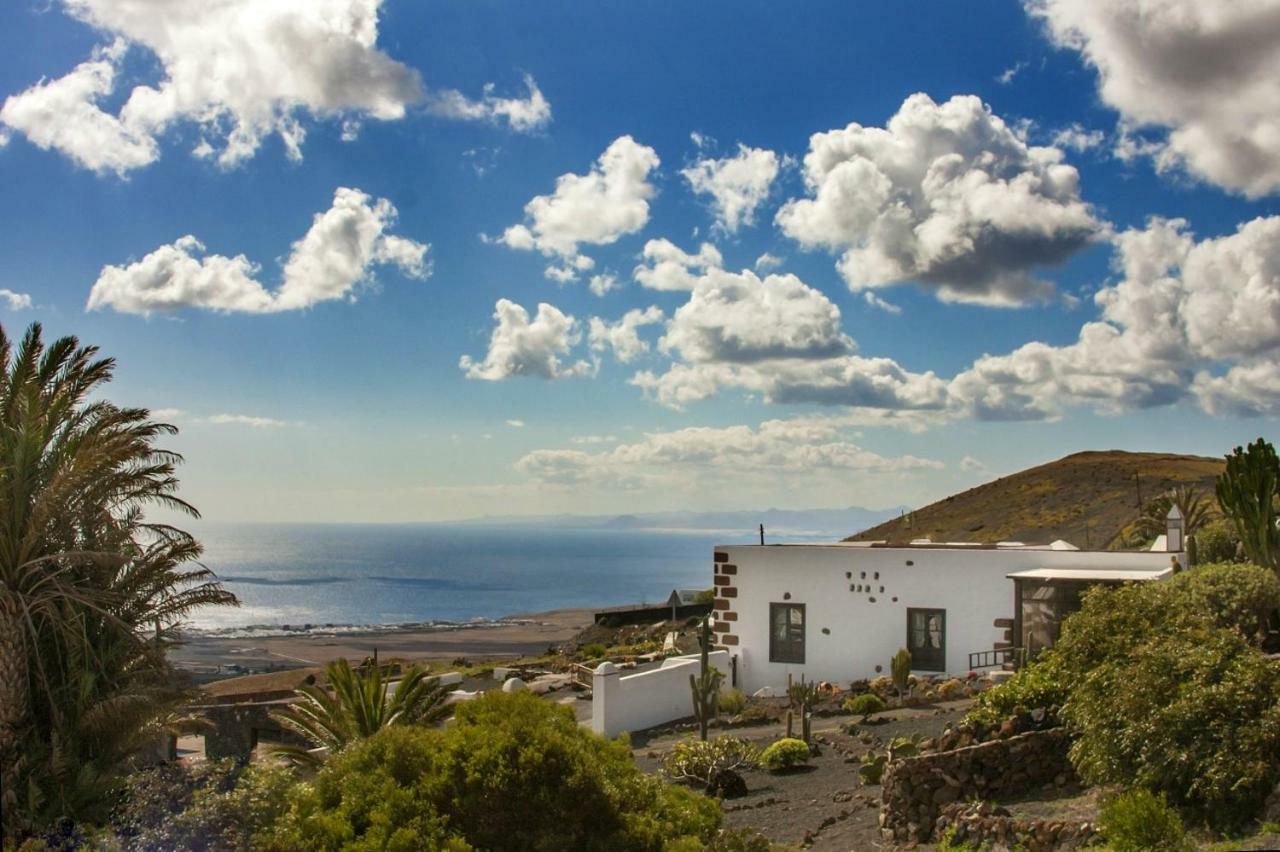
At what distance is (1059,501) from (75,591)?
239ft

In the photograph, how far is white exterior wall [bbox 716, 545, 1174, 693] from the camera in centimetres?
2216

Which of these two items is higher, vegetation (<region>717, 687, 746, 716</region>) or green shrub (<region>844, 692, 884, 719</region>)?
green shrub (<region>844, 692, 884, 719</region>)

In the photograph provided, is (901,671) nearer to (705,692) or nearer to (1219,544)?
(705,692)

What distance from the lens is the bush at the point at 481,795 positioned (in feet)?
27.5

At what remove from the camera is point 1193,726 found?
963cm

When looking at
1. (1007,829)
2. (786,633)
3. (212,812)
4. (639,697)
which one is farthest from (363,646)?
(1007,829)

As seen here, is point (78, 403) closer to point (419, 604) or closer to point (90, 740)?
point (90, 740)

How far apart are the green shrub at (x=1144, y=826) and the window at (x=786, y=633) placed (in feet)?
49.0

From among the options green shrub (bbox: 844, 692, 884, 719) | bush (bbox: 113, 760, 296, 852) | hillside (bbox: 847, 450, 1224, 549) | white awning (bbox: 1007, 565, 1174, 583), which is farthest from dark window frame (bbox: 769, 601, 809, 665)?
hillside (bbox: 847, 450, 1224, 549)

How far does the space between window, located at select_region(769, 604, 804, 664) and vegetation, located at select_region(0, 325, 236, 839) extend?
13.1 meters

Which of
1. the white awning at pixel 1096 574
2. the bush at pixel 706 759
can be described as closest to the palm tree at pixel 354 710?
the bush at pixel 706 759

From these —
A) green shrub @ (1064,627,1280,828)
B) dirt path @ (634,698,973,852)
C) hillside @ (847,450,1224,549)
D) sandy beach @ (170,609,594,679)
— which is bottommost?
sandy beach @ (170,609,594,679)

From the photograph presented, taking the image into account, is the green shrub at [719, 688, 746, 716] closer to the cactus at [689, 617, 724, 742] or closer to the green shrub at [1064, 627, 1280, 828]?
the cactus at [689, 617, 724, 742]

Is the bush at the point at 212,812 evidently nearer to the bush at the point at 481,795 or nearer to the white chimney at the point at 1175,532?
the bush at the point at 481,795
